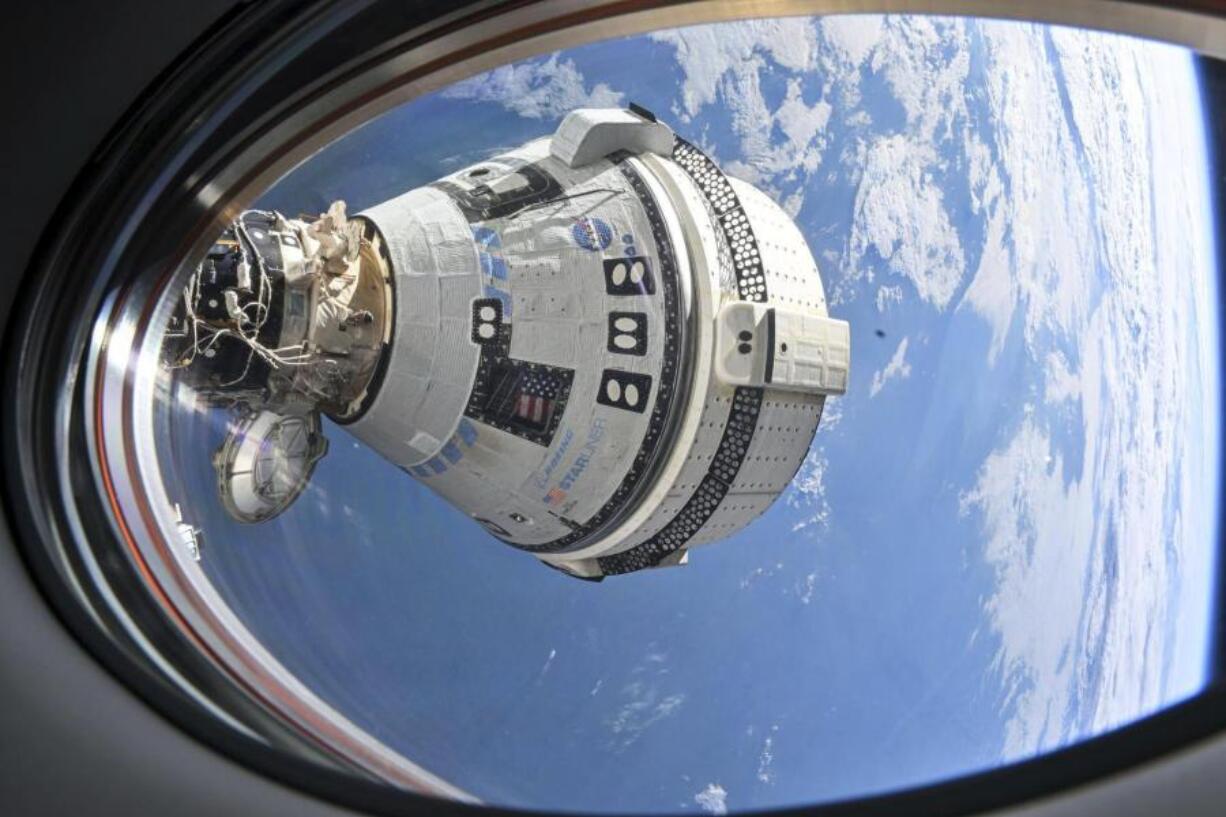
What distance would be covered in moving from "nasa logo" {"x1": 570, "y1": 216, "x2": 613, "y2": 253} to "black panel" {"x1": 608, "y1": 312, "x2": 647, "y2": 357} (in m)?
0.39

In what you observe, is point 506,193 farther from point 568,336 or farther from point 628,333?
point 628,333

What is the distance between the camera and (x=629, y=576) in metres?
4.77

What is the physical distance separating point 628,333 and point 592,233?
58 cm

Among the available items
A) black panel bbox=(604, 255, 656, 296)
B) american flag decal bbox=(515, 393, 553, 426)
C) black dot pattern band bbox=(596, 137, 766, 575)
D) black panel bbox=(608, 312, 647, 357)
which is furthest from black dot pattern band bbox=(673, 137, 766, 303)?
american flag decal bbox=(515, 393, 553, 426)

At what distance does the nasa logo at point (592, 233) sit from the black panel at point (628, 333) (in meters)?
0.39

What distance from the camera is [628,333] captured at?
442 centimetres

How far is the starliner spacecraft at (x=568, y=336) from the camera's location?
4426mm

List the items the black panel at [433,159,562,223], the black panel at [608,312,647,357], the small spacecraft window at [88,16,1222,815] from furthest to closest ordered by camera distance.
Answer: the black panel at [433,159,562,223], the black panel at [608,312,647,357], the small spacecraft window at [88,16,1222,815]

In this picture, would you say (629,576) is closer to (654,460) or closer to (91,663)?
(654,460)

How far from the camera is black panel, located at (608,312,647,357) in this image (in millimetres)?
4414

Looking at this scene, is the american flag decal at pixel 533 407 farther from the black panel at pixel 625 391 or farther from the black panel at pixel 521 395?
the black panel at pixel 625 391

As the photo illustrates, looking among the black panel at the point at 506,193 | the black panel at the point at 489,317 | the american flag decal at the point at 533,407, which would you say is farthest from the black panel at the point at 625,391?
the black panel at the point at 506,193

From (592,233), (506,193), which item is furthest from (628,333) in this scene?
(506,193)

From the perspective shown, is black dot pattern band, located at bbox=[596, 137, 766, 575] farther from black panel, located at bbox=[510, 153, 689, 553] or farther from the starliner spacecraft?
black panel, located at bbox=[510, 153, 689, 553]
